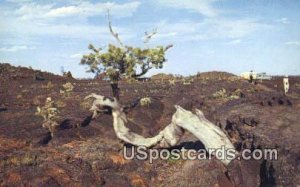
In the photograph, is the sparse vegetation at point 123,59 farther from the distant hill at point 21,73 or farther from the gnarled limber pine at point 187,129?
the distant hill at point 21,73

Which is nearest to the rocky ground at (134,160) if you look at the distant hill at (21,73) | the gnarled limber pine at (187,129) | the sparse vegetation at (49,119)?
the sparse vegetation at (49,119)

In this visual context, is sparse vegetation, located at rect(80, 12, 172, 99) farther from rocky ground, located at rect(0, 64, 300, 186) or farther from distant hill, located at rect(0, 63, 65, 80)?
distant hill, located at rect(0, 63, 65, 80)

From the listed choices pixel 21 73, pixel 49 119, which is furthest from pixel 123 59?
pixel 21 73

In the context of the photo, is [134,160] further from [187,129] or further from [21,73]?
[21,73]

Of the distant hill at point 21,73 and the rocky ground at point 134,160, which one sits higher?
the rocky ground at point 134,160

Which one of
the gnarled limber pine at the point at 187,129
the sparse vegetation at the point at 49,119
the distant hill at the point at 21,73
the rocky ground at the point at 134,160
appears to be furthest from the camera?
the distant hill at the point at 21,73

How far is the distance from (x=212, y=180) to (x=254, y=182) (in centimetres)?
154

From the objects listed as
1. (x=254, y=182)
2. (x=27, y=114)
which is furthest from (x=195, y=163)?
(x=27, y=114)

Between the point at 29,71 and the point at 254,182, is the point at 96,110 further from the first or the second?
the point at 29,71

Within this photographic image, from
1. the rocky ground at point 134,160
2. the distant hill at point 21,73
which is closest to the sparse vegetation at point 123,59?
the rocky ground at point 134,160

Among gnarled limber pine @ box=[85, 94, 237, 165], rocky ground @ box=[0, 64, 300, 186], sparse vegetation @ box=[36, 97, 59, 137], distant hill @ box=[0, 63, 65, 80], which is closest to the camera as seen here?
rocky ground @ box=[0, 64, 300, 186]

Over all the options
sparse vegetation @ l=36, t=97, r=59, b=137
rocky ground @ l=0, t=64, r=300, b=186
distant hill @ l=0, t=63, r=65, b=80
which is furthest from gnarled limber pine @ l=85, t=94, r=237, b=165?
distant hill @ l=0, t=63, r=65, b=80

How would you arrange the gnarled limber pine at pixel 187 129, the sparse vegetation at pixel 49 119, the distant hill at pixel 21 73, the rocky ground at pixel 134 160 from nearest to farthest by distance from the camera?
the rocky ground at pixel 134 160 → the gnarled limber pine at pixel 187 129 → the sparse vegetation at pixel 49 119 → the distant hill at pixel 21 73

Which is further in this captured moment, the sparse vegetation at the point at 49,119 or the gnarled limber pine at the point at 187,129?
the sparse vegetation at the point at 49,119
